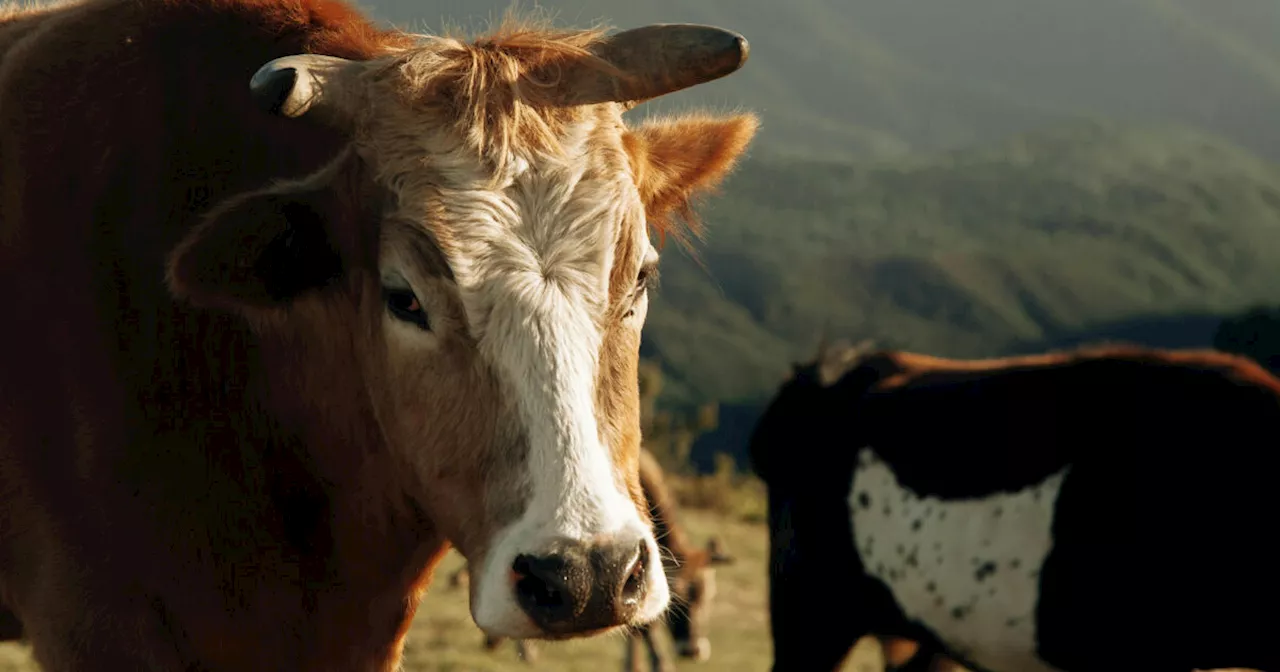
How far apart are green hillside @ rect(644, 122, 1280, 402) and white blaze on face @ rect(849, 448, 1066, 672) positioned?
41.2m

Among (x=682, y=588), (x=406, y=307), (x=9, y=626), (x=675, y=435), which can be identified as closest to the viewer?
(x=406, y=307)

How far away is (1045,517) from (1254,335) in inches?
132

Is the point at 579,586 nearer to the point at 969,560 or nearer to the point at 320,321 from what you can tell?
the point at 320,321

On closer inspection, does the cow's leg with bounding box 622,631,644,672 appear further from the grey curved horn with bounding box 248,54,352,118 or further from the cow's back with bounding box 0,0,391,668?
the grey curved horn with bounding box 248,54,352,118

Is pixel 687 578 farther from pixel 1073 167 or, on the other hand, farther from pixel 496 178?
pixel 1073 167

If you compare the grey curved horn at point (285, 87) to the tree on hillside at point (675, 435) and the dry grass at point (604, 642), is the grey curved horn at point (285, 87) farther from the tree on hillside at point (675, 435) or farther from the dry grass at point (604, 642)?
the tree on hillside at point (675, 435)

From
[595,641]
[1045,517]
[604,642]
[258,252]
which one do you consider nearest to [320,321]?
[258,252]

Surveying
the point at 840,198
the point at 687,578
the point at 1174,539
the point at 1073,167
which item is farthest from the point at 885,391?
the point at 1073,167

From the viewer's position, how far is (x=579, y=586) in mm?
2330

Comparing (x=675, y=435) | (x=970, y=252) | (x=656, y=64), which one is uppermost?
(x=656, y=64)

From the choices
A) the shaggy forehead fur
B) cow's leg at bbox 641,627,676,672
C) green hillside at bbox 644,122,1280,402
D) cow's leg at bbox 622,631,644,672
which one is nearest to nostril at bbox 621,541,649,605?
the shaggy forehead fur

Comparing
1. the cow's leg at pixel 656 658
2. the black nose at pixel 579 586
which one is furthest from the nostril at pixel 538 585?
the cow's leg at pixel 656 658

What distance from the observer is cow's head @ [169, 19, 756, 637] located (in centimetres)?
245

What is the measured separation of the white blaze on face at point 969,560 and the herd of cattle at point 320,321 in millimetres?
3122
